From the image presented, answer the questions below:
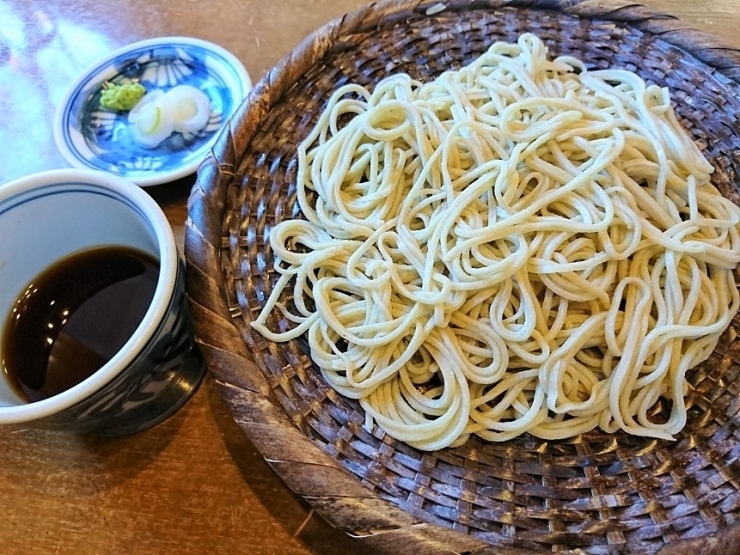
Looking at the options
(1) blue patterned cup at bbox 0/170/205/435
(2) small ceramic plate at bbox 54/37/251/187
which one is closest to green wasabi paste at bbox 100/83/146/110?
(2) small ceramic plate at bbox 54/37/251/187

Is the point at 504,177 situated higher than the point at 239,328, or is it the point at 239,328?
the point at 504,177

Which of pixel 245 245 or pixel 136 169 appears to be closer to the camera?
pixel 245 245

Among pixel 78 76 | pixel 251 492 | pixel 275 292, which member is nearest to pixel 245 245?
pixel 275 292

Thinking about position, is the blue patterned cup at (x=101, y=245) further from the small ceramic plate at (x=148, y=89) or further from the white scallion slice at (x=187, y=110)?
the white scallion slice at (x=187, y=110)

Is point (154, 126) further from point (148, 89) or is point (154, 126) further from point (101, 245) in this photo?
point (101, 245)

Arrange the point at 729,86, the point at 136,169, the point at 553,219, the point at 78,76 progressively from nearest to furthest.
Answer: the point at 553,219, the point at 729,86, the point at 136,169, the point at 78,76

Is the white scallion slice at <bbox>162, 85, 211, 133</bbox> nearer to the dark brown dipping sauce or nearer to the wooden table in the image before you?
the wooden table

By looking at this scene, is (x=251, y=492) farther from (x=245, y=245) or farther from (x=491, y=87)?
(x=491, y=87)
